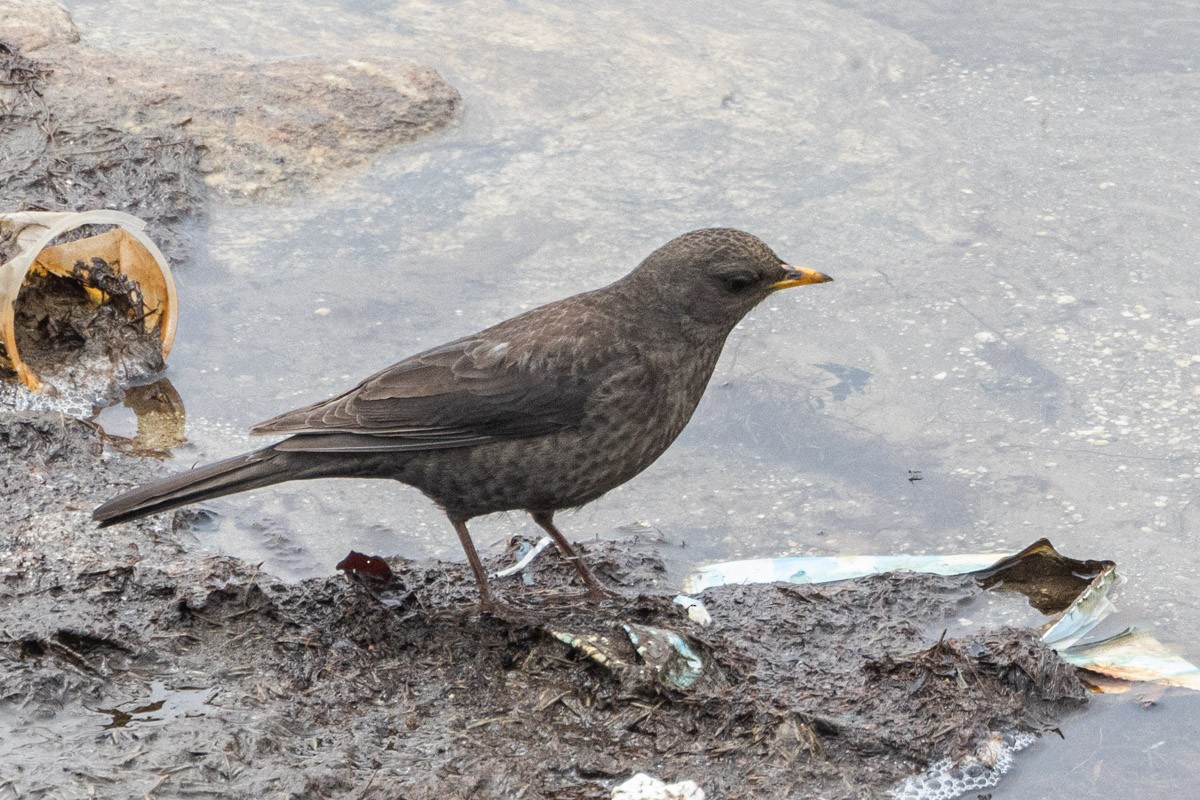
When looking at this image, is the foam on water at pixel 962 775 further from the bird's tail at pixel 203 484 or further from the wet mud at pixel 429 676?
the bird's tail at pixel 203 484

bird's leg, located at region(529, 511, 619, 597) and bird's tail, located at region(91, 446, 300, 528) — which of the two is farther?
bird's leg, located at region(529, 511, 619, 597)

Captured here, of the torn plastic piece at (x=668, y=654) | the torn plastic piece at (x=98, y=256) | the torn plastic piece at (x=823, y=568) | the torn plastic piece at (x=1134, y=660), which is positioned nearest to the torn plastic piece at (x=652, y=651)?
the torn plastic piece at (x=668, y=654)

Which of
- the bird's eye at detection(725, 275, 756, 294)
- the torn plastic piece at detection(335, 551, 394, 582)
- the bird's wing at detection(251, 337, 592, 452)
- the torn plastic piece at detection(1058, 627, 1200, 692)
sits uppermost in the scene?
the bird's eye at detection(725, 275, 756, 294)

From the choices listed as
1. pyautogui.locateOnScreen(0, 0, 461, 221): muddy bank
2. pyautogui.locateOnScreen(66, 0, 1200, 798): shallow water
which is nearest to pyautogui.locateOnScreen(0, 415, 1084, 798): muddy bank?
pyautogui.locateOnScreen(66, 0, 1200, 798): shallow water

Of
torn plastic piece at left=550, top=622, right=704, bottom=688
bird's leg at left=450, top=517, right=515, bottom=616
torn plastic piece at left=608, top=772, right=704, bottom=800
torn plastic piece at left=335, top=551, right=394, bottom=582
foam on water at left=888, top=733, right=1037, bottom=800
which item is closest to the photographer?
torn plastic piece at left=608, top=772, right=704, bottom=800

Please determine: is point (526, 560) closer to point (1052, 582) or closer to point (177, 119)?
point (1052, 582)

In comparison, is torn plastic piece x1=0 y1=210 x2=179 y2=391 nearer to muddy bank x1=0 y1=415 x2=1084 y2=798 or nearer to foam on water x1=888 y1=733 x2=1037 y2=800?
muddy bank x1=0 y1=415 x2=1084 y2=798

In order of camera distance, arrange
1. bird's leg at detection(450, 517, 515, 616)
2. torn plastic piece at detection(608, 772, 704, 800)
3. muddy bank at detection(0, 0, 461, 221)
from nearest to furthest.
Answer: torn plastic piece at detection(608, 772, 704, 800)
bird's leg at detection(450, 517, 515, 616)
muddy bank at detection(0, 0, 461, 221)

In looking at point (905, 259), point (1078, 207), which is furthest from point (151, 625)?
point (1078, 207)
